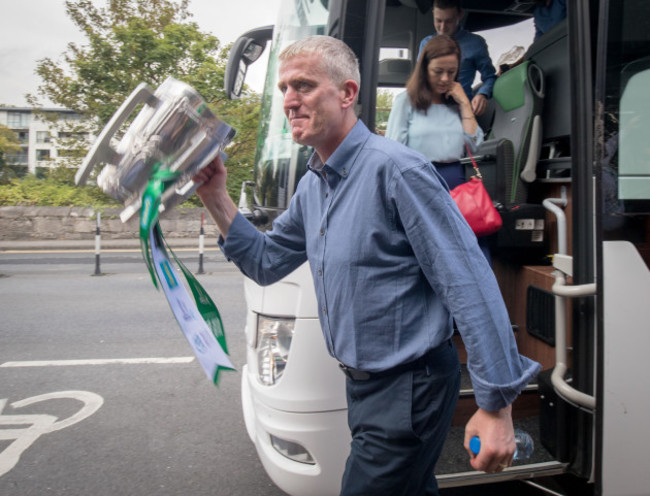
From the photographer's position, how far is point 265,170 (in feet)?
9.21

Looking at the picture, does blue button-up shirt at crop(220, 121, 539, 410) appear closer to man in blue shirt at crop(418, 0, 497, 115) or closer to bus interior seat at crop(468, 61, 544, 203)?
bus interior seat at crop(468, 61, 544, 203)

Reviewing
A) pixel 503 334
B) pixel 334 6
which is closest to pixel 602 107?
pixel 503 334

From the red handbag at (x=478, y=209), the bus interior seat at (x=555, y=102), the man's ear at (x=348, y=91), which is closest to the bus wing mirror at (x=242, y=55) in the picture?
the red handbag at (x=478, y=209)

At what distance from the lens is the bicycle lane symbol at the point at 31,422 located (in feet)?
11.1

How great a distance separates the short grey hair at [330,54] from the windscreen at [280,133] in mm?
863

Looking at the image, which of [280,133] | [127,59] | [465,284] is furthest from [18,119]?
[465,284]

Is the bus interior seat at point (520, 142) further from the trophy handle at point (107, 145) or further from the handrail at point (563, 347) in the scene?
the trophy handle at point (107, 145)

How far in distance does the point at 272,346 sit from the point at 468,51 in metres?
2.38

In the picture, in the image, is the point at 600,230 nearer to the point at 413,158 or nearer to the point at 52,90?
the point at 413,158

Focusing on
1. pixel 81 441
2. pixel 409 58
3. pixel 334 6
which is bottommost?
pixel 81 441

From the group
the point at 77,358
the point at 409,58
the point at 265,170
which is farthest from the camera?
the point at 77,358

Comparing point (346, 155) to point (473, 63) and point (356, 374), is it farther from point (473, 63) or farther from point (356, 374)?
point (473, 63)

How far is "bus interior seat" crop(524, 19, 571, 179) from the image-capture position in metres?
3.05

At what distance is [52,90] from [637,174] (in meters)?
16.6
